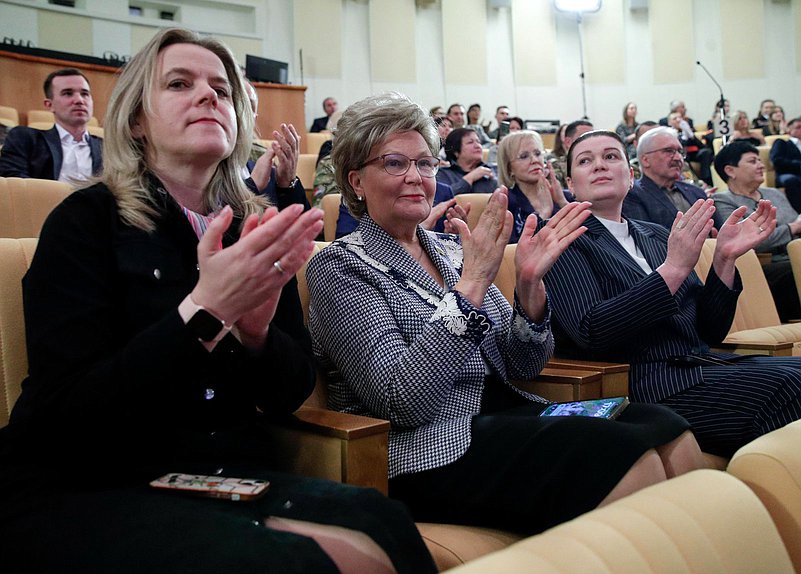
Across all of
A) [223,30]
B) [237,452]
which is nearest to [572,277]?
[237,452]

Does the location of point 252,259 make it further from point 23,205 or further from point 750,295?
point 750,295

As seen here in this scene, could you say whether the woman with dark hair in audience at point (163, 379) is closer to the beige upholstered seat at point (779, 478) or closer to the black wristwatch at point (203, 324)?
the black wristwatch at point (203, 324)

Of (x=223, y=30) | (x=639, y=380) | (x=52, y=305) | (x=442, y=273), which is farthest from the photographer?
(x=223, y=30)

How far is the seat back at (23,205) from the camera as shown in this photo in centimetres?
181

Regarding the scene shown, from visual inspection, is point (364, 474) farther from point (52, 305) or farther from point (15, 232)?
point (15, 232)

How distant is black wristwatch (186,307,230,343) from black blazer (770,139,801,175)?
16.4 feet

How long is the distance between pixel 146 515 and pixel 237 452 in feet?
0.59

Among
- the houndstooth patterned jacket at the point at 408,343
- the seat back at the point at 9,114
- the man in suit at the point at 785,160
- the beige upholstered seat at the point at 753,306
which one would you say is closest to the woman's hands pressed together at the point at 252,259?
the houndstooth patterned jacket at the point at 408,343

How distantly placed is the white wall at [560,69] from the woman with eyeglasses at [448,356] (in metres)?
6.72

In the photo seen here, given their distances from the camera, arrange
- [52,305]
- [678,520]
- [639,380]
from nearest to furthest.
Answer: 1. [678,520]
2. [52,305]
3. [639,380]

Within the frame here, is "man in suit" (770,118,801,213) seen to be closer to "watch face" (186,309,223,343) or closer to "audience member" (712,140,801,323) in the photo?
"audience member" (712,140,801,323)

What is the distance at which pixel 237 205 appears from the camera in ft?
3.49

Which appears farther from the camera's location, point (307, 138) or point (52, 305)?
point (307, 138)

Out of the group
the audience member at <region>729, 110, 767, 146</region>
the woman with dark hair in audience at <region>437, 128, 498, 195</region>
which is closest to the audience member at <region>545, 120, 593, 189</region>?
the woman with dark hair in audience at <region>437, 128, 498, 195</region>
